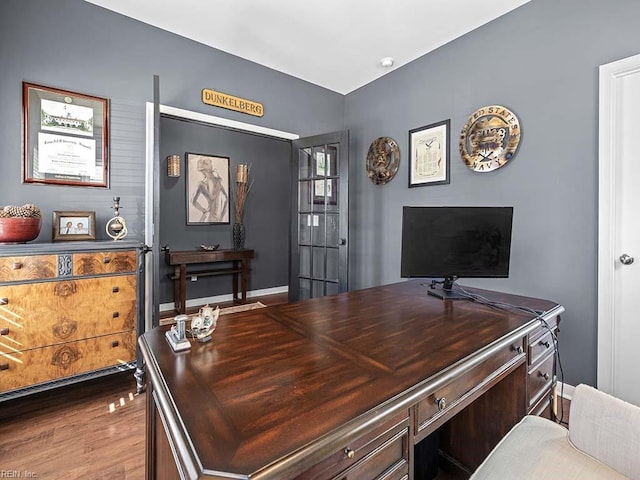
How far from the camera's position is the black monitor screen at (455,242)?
1737 millimetres

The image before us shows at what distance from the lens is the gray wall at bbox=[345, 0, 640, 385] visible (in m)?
2.10

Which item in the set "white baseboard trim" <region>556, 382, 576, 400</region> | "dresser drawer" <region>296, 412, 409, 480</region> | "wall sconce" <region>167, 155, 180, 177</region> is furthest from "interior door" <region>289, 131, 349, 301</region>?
"dresser drawer" <region>296, 412, 409, 480</region>

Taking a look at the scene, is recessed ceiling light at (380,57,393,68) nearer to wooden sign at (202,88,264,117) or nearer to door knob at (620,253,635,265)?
wooden sign at (202,88,264,117)

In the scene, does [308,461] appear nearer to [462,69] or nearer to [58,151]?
[58,151]

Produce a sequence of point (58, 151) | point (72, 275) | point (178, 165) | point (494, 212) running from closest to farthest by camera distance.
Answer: point (494, 212), point (72, 275), point (58, 151), point (178, 165)

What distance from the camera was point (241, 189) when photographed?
4906mm

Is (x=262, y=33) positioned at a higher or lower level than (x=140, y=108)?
higher

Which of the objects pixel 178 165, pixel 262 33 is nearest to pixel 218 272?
pixel 178 165

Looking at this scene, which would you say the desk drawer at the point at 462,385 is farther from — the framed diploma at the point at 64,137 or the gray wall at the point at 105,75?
the framed diploma at the point at 64,137

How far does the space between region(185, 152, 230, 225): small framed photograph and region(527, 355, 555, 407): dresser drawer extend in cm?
431

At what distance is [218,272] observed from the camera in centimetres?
466

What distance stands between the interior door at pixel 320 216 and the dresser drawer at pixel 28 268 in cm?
230

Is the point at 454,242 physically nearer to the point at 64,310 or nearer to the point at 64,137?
the point at 64,310

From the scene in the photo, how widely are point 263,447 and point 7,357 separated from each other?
7.22 ft
